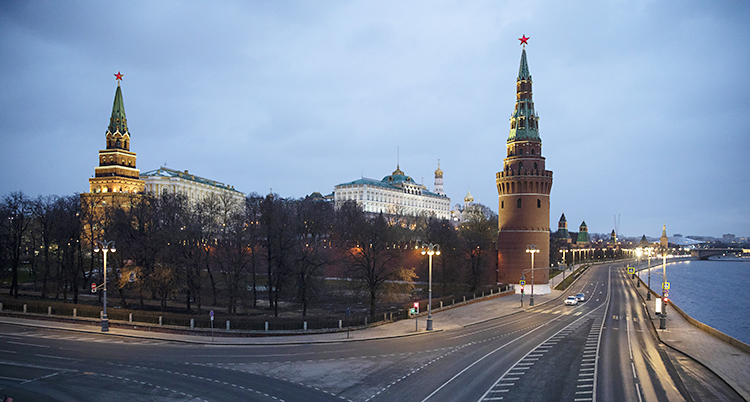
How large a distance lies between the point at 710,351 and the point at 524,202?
4073cm

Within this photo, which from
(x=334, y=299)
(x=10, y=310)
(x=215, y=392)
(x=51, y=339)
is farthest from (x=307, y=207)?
(x=215, y=392)

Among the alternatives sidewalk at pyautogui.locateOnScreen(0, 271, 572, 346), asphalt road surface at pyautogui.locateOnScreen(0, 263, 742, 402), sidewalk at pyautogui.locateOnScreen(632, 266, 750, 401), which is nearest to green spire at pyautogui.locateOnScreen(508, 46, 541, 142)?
sidewalk at pyautogui.locateOnScreen(0, 271, 572, 346)

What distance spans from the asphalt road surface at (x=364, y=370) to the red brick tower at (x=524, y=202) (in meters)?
33.8

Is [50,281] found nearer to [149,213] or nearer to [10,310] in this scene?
[149,213]

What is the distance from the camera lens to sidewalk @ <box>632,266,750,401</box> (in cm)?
2480

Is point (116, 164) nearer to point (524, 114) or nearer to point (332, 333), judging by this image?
point (524, 114)

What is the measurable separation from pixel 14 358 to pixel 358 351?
1922 centimetres

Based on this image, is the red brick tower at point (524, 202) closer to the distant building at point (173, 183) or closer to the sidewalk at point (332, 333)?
the sidewalk at point (332, 333)

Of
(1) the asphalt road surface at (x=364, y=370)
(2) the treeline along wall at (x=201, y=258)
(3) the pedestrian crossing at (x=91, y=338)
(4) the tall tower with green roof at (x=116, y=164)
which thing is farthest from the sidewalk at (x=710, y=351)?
(4) the tall tower with green roof at (x=116, y=164)

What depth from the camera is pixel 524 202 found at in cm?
7088

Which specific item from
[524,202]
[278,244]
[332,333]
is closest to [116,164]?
[278,244]

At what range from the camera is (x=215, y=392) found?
21609mm

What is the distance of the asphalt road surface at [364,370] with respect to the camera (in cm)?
2159

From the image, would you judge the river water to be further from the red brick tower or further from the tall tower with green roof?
the tall tower with green roof
